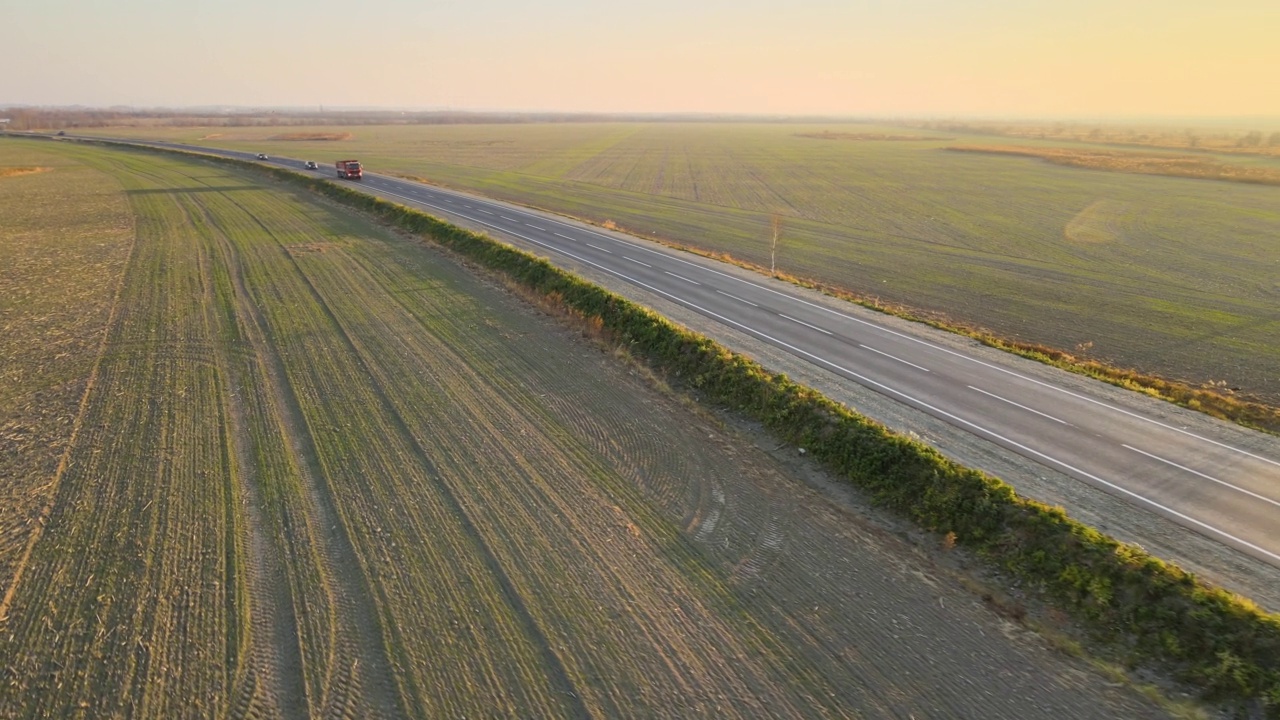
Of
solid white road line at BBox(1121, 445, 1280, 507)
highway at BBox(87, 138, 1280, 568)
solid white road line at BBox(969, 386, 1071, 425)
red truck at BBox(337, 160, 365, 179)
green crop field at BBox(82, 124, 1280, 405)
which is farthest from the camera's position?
red truck at BBox(337, 160, 365, 179)

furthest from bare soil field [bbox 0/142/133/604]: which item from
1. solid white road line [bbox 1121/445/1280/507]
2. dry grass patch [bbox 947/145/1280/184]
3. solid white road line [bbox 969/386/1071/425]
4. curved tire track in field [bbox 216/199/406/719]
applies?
dry grass patch [bbox 947/145/1280/184]

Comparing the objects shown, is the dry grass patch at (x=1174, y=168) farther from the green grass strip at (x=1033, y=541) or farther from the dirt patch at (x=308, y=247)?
the dirt patch at (x=308, y=247)

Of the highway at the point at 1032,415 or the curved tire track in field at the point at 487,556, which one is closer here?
the curved tire track in field at the point at 487,556

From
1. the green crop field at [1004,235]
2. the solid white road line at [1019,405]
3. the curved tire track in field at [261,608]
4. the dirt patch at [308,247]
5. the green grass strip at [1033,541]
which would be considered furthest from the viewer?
the dirt patch at [308,247]

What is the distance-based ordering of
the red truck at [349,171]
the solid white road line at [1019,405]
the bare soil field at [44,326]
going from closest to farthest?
the bare soil field at [44,326] < the solid white road line at [1019,405] < the red truck at [349,171]

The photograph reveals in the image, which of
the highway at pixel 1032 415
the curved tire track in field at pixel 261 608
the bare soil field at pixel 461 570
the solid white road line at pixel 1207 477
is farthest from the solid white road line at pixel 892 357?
the curved tire track in field at pixel 261 608

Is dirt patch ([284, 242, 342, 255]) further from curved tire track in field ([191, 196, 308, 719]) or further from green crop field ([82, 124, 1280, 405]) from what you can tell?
green crop field ([82, 124, 1280, 405])

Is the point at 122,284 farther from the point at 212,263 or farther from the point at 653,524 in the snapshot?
the point at 653,524
